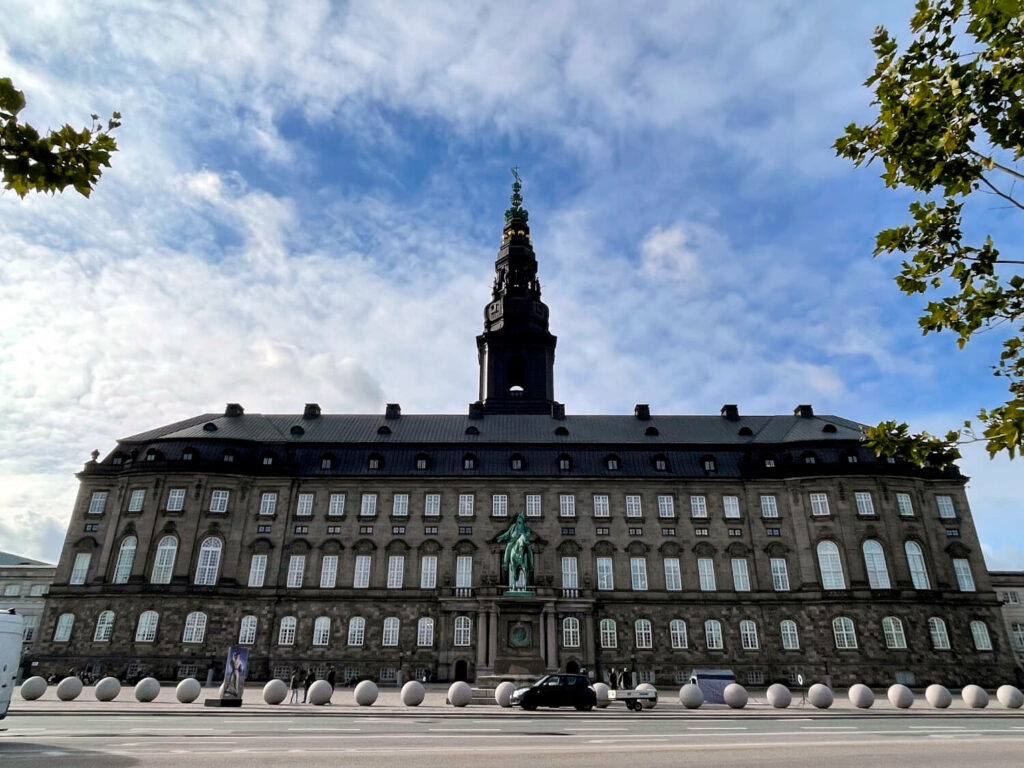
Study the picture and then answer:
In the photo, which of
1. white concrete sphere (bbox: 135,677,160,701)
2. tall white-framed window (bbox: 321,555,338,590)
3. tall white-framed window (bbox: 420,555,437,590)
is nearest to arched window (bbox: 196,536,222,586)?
tall white-framed window (bbox: 321,555,338,590)

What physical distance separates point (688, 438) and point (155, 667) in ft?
148

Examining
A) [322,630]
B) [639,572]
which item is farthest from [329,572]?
[639,572]

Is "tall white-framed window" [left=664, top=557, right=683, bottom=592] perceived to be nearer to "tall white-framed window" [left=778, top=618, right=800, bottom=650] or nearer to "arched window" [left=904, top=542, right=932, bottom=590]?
"tall white-framed window" [left=778, top=618, right=800, bottom=650]

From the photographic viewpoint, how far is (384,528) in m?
50.1

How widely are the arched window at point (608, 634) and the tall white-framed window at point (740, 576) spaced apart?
979cm

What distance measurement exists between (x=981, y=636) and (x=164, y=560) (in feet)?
198

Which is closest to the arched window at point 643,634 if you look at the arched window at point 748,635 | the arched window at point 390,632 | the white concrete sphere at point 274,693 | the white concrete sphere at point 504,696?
the arched window at point 748,635

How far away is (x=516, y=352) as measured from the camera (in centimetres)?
6500

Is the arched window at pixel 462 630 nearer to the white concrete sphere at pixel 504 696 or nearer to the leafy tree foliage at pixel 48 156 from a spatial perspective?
the white concrete sphere at pixel 504 696

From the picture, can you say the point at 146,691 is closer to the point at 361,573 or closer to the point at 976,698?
the point at 361,573

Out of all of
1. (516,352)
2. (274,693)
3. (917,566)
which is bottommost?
(274,693)

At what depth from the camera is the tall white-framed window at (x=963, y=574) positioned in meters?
46.6

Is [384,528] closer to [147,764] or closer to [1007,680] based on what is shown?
[147,764]

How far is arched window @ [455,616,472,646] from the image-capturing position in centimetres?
4562
